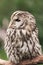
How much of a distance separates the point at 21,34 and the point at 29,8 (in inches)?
110

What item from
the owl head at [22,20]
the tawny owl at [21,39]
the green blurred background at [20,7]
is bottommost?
the green blurred background at [20,7]

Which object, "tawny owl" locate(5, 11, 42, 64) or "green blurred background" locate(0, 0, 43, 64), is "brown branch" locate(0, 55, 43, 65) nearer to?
"tawny owl" locate(5, 11, 42, 64)

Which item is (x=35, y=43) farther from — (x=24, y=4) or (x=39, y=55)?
(x=24, y=4)

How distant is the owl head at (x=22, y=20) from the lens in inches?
191

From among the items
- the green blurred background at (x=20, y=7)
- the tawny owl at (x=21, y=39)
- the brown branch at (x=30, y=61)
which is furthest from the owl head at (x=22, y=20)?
the green blurred background at (x=20, y=7)

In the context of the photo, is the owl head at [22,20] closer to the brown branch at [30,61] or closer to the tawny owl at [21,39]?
the tawny owl at [21,39]

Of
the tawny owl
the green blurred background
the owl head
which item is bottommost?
the green blurred background

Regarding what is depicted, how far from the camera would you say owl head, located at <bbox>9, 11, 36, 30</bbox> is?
4848 millimetres

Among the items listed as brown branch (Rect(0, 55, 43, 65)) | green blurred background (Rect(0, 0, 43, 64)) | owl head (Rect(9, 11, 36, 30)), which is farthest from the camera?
green blurred background (Rect(0, 0, 43, 64))

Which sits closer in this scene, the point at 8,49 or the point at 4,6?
the point at 8,49

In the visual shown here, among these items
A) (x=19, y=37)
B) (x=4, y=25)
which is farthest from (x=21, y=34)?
(x=4, y=25)

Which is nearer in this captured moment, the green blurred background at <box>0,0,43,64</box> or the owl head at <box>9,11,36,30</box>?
the owl head at <box>9,11,36,30</box>

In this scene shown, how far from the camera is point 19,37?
4.96 meters

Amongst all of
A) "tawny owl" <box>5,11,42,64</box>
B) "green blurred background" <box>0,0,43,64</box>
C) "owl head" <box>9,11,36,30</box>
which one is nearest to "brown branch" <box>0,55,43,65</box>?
"tawny owl" <box>5,11,42,64</box>
